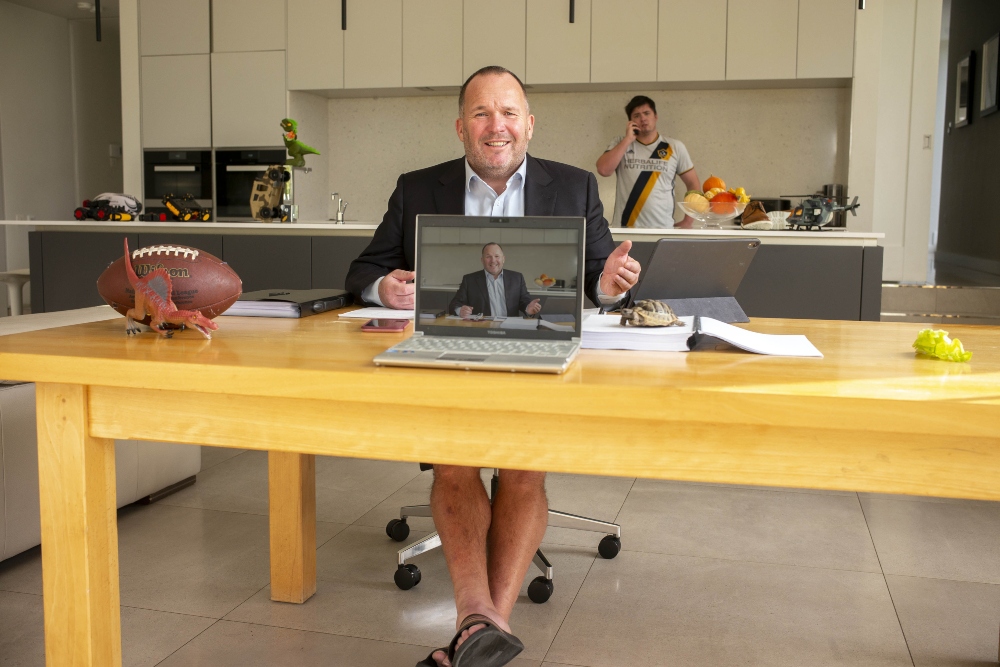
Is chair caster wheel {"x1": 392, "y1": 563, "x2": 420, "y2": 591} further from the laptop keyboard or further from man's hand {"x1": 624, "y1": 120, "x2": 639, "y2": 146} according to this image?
man's hand {"x1": 624, "y1": 120, "x2": 639, "y2": 146}

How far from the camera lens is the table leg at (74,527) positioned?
50.2 inches

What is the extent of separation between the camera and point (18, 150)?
736 cm

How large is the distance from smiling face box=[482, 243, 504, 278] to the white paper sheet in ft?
1.41

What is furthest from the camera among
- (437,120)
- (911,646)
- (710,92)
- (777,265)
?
(437,120)

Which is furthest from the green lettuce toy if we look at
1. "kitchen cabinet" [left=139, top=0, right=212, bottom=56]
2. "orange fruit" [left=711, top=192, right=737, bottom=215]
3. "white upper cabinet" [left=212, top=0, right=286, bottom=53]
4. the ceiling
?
the ceiling

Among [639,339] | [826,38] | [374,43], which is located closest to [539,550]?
[639,339]

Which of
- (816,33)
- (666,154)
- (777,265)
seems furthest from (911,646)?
(816,33)

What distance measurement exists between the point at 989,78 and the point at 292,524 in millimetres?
8004

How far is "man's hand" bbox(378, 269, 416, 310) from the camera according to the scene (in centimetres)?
184

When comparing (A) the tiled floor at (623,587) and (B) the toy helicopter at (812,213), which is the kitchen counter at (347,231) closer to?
(B) the toy helicopter at (812,213)

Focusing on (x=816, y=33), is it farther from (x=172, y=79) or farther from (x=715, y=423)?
(x=715, y=423)

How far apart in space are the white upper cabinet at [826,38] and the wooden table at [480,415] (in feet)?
13.6

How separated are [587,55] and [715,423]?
472 centimetres

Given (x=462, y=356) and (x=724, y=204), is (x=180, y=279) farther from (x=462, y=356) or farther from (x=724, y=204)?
(x=724, y=204)
